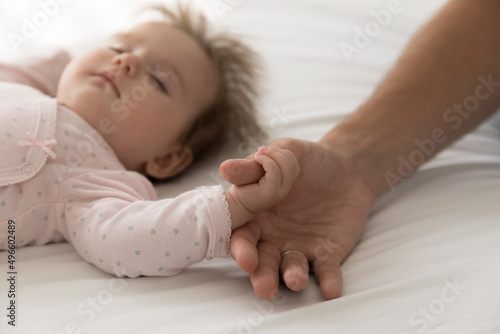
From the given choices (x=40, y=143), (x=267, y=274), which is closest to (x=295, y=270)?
(x=267, y=274)

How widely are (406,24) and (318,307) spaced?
4.13 ft

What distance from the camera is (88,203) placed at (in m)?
1.01

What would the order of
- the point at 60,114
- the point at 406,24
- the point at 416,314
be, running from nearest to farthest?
the point at 416,314
the point at 60,114
the point at 406,24

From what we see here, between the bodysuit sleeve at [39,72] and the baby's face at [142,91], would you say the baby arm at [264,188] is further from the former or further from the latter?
the bodysuit sleeve at [39,72]

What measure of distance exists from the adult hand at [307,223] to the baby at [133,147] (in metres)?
0.05

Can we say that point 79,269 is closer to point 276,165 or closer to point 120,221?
point 120,221

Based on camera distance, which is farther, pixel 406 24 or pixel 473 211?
pixel 406 24

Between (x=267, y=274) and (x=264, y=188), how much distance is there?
0.43ft

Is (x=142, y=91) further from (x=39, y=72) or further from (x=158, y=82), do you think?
(x=39, y=72)

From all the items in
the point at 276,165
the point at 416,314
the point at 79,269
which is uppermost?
the point at 276,165

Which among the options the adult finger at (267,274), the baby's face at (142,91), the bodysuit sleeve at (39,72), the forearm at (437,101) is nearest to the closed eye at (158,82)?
the baby's face at (142,91)

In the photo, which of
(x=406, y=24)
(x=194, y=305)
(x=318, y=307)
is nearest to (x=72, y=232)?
(x=194, y=305)

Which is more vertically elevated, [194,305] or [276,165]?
[276,165]

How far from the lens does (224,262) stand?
38.3 inches
